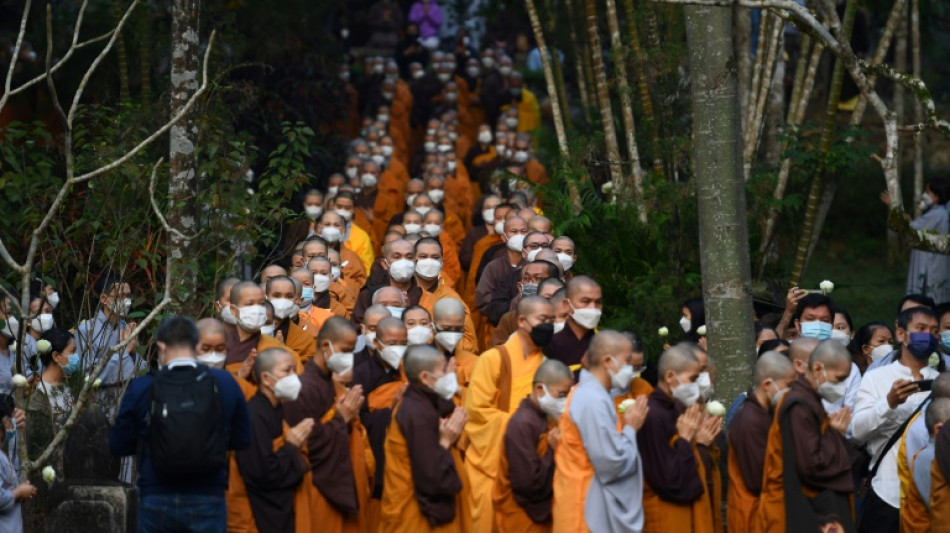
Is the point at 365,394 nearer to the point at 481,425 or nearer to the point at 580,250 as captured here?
the point at 481,425

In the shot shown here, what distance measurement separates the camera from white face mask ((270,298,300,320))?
34.2ft

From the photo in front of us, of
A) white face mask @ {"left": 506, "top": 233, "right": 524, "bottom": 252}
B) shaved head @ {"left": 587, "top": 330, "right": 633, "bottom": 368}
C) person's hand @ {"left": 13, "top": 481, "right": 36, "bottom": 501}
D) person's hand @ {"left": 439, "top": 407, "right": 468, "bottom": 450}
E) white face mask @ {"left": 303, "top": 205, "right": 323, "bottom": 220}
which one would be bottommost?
white face mask @ {"left": 303, "top": 205, "right": 323, "bottom": 220}

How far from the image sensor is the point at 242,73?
1959 cm

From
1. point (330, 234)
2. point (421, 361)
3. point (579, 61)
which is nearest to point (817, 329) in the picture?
point (421, 361)

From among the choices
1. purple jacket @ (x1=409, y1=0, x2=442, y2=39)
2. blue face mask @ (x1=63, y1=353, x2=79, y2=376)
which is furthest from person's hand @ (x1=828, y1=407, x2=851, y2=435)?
purple jacket @ (x1=409, y1=0, x2=442, y2=39)

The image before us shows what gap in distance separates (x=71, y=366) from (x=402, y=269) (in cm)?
272

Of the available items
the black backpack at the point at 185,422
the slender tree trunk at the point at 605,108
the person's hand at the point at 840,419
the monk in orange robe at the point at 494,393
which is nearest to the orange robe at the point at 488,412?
the monk in orange robe at the point at 494,393

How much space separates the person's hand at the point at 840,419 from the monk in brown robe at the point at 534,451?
1318mm

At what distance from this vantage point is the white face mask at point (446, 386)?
28.5ft

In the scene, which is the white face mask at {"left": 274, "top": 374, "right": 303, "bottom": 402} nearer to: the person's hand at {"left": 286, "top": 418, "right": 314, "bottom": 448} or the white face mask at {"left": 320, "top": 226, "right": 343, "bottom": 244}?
the person's hand at {"left": 286, "top": 418, "right": 314, "bottom": 448}

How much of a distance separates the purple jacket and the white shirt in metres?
19.8


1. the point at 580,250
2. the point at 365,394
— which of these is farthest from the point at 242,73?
the point at 365,394

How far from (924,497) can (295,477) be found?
3.30 m

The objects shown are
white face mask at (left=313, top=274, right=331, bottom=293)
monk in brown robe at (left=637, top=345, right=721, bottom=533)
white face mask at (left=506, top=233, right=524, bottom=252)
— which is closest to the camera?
monk in brown robe at (left=637, top=345, right=721, bottom=533)
